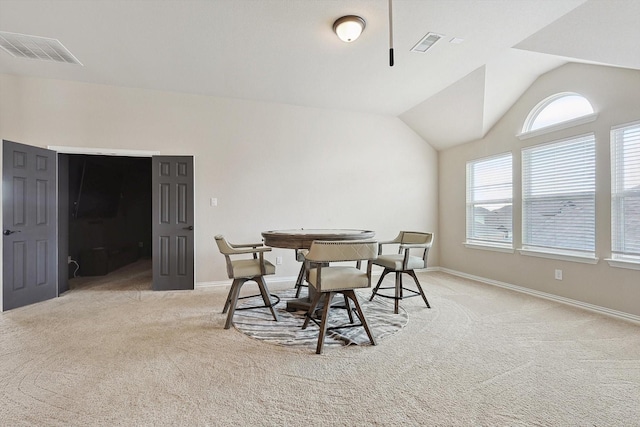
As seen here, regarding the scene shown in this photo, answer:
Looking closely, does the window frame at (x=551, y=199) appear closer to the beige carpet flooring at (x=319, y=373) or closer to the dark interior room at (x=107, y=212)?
the beige carpet flooring at (x=319, y=373)

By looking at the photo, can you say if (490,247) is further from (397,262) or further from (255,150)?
(255,150)

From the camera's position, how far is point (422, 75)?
383 centimetres

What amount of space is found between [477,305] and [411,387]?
209 cm

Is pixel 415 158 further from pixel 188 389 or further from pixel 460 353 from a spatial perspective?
pixel 188 389

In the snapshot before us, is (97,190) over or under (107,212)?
over

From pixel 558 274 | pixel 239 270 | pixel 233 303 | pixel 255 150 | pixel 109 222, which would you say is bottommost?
pixel 233 303

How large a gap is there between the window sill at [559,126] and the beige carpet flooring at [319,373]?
2.09 m

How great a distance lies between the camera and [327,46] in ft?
10.3

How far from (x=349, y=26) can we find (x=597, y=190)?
3.12 meters

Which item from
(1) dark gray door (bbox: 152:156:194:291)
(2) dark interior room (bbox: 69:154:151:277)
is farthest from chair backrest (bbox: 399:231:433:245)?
(2) dark interior room (bbox: 69:154:151:277)

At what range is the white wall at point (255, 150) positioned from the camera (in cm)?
396

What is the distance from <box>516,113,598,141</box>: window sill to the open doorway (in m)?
5.71

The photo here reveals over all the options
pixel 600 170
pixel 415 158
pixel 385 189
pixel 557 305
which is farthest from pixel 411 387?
pixel 415 158

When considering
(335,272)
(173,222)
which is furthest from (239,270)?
(173,222)
